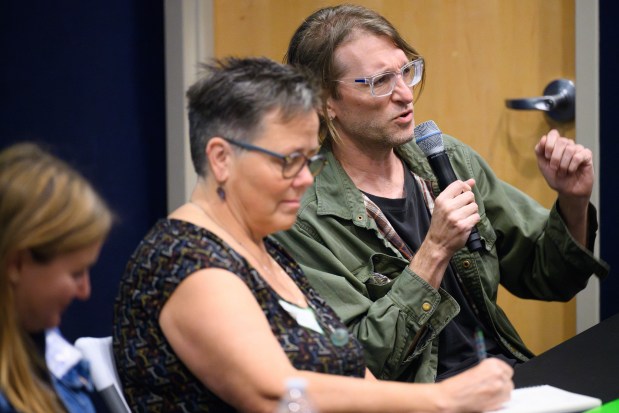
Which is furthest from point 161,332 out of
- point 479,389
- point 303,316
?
point 479,389

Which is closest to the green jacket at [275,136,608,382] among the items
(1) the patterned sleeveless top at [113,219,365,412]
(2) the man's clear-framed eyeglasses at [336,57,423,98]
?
(2) the man's clear-framed eyeglasses at [336,57,423,98]

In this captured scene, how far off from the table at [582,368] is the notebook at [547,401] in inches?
4.3

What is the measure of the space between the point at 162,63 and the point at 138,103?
184 mm

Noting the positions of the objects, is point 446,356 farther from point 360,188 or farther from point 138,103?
point 138,103

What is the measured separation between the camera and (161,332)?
1734 mm

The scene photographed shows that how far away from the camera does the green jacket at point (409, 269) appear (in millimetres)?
2318

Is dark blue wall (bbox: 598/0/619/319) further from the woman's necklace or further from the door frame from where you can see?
the woman's necklace

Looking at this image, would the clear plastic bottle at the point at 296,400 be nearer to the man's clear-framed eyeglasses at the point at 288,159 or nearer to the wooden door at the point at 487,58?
the man's clear-framed eyeglasses at the point at 288,159

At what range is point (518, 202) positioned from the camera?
2883 mm

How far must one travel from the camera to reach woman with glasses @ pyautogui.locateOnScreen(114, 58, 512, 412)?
1.63 meters

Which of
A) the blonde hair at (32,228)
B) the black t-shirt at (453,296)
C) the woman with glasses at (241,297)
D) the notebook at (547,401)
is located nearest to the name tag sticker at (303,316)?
the woman with glasses at (241,297)

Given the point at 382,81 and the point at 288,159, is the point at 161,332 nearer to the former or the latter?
the point at 288,159

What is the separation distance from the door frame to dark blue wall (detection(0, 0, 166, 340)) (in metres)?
0.05

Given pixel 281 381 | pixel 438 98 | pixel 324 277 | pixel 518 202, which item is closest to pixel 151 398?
pixel 281 381
